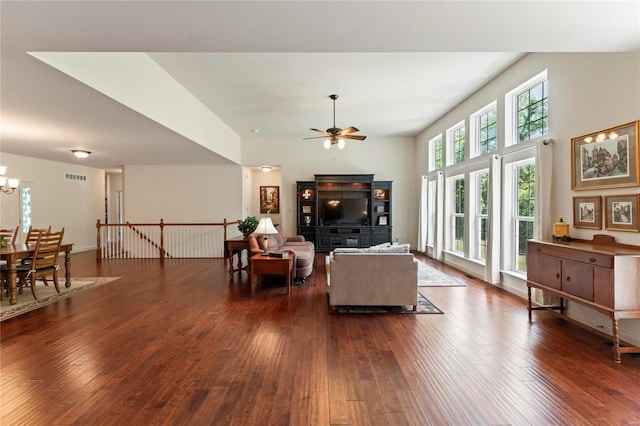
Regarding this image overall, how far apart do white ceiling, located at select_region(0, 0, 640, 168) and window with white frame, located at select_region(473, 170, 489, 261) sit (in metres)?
1.68

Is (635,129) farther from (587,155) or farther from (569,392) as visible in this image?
(569,392)

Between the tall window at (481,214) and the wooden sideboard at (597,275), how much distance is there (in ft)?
8.18

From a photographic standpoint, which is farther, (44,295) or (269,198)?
(269,198)

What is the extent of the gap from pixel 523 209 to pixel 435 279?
6.33 ft

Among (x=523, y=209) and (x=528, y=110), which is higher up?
(x=528, y=110)

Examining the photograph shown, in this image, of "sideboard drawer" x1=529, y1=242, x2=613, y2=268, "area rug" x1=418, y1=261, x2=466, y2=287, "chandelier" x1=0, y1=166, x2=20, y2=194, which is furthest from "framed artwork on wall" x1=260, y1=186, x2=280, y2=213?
"sideboard drawer" x1=529, y1=242, x2=613, y2=268

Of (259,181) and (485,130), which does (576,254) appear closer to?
(485,130)

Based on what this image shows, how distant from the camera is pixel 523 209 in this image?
16.4 ft

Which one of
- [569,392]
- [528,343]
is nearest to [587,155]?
[528,343]

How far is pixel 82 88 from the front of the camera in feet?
11.7

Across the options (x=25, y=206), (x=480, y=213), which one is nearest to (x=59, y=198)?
(x=25, y=206)

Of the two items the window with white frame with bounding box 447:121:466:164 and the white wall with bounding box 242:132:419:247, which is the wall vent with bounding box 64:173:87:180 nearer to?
the white wall with bounding box 242:132:419:247

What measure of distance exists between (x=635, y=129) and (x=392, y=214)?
6928 millimetres

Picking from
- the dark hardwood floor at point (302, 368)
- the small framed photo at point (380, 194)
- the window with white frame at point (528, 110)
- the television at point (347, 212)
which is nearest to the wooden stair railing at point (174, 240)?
the television at point (347, 212)
